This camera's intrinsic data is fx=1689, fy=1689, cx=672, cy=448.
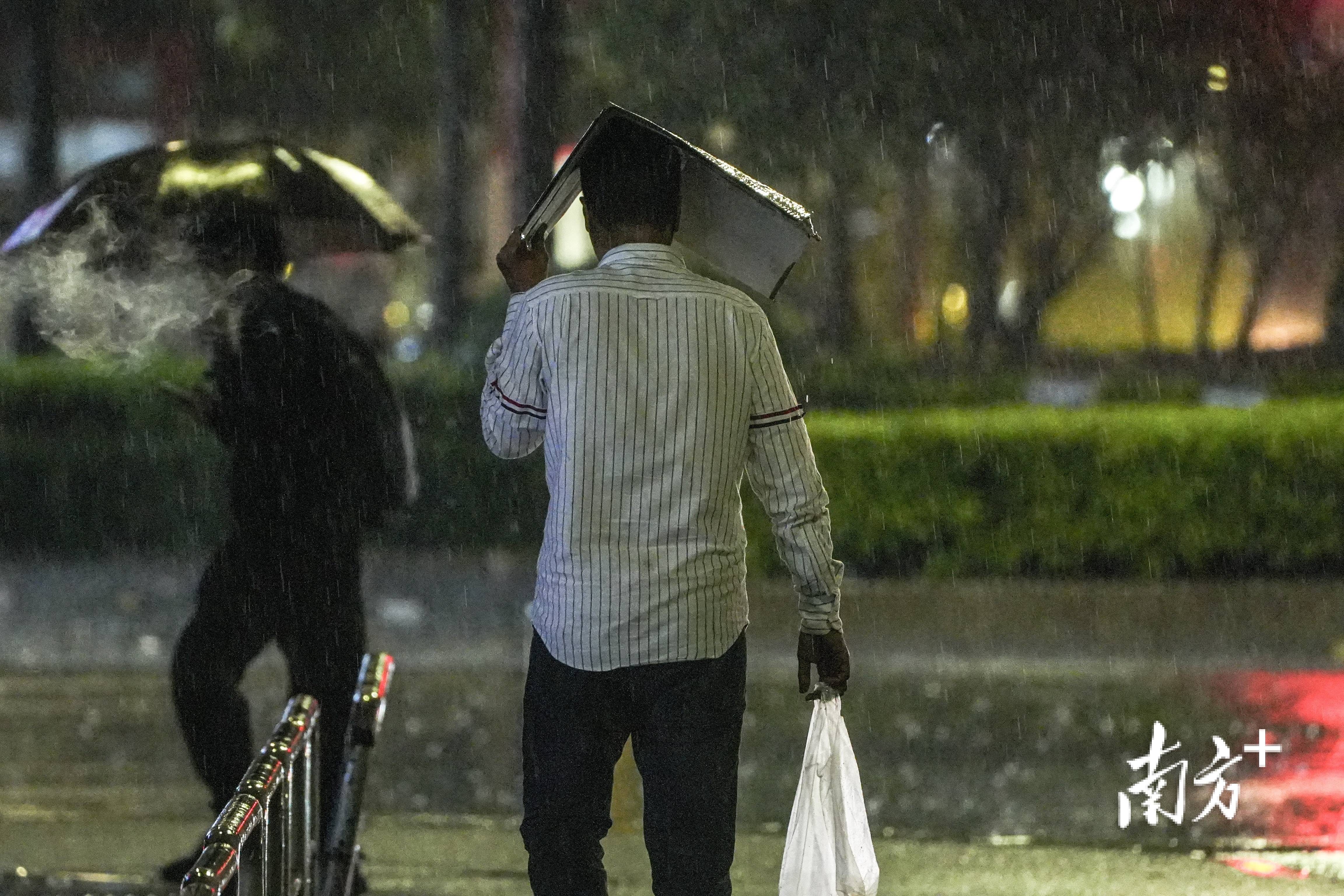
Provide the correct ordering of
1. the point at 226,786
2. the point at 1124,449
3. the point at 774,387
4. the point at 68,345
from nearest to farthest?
the point at 774,387, the point at 226,786, the point at 68,345, the point at 1124,449

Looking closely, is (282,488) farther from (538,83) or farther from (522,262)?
(538,83)

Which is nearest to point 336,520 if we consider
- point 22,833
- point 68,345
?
point 68,345

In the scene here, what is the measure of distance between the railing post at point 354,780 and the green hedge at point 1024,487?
611 centimetres

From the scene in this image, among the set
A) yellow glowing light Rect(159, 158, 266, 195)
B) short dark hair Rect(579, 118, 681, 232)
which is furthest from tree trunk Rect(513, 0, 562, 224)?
short dark hair Rect(579, 118, 681, 232)

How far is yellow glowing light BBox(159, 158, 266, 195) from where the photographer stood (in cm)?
462

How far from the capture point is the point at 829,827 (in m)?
3.41

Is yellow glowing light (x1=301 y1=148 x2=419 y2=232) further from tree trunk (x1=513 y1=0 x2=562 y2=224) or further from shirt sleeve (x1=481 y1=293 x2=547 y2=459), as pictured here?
tree trunk (x1=513 y1=0 x2=562 y2=224)

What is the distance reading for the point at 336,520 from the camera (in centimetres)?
460

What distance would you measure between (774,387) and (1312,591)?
7.82 metres

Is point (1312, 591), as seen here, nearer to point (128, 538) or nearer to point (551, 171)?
point (551, 171)

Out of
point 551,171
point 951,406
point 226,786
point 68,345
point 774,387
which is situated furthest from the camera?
point 951,406

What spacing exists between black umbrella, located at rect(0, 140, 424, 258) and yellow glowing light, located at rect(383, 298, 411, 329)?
6723 mm

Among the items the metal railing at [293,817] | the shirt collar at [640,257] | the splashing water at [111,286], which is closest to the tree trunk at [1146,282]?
the splashing water at [111,286]

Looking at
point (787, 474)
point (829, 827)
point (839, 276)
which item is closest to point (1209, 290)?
point (839, 276)
